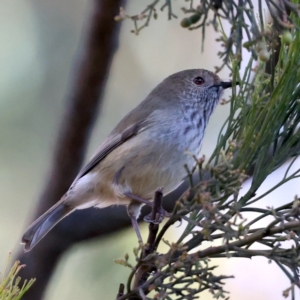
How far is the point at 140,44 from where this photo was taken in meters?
2.65

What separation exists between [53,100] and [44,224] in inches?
29.8

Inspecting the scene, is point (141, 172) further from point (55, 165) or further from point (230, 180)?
point (230, 180)

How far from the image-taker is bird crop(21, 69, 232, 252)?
5.42ft

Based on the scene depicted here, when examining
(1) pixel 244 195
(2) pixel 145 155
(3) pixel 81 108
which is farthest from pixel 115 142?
(1) pixel 244 195

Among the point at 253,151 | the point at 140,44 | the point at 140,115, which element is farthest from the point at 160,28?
the point at 253,151

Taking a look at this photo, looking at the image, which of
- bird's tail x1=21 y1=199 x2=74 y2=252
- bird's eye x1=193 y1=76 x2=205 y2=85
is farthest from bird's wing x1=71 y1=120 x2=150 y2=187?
bird's eye x1=193 y1=76 x2=205 y2=85

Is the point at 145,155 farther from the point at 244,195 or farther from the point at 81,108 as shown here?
the point at 244,195

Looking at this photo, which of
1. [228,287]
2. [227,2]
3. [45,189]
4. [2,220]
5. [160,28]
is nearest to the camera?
[227,2]

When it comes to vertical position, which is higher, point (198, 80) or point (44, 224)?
point (198, 80)

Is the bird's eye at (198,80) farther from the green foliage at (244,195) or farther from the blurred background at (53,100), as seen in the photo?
the green foliage at (244,195)

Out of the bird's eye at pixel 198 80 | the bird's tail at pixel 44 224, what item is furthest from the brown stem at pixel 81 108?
the bird's eye at pixel 198 80

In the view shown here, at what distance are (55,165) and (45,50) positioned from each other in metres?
0.90

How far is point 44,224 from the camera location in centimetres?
173

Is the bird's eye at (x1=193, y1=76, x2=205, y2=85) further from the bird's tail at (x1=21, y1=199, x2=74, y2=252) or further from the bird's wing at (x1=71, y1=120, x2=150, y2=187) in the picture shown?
the bird's tail at (x1=21, y1=199, x2=74, y2=252)
